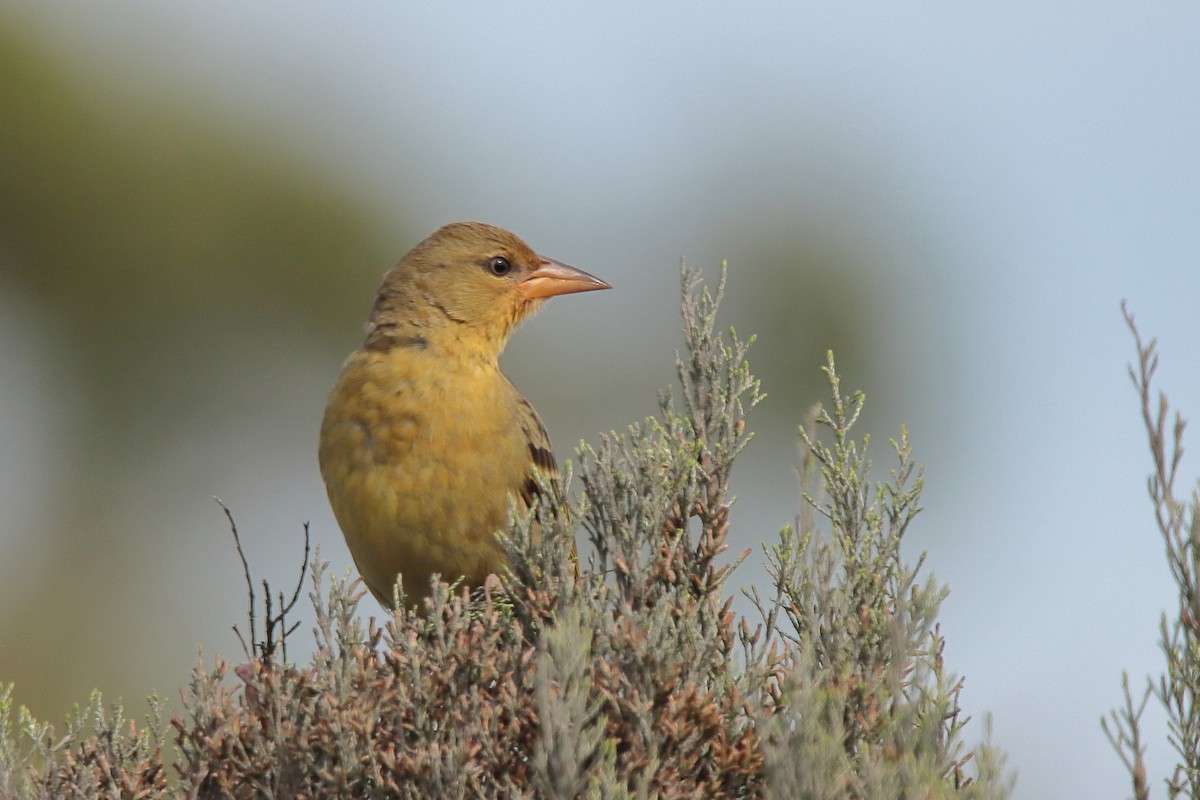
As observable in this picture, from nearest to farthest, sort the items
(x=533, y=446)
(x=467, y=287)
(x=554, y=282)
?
(x=533, y=446)
(x=467, y=287)
(x=554, y=282)

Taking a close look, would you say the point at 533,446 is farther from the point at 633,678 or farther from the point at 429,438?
the point at 633,678

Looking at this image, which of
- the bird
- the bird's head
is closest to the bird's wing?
the bird

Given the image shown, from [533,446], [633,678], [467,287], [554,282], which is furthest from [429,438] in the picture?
[633,678]

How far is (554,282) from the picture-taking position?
4887mm

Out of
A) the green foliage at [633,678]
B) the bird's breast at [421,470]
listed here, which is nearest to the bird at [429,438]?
the bird's breast at [421,470]

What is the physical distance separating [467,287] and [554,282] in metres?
0.37

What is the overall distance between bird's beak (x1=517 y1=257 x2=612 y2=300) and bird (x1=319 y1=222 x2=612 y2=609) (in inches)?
3.0

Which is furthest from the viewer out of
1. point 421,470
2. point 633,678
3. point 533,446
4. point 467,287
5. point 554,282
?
point 554,282

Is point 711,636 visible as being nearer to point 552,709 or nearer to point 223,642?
point 552,709

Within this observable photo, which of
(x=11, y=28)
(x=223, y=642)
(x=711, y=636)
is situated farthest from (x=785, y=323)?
(x=711, y=636)

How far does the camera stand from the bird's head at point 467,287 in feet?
15.0

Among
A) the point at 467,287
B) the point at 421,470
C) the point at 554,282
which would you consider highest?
the point at 554,282

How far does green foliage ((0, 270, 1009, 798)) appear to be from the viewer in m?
2.31

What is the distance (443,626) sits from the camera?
2.68 metres
